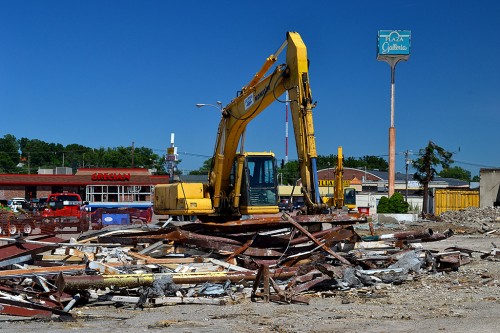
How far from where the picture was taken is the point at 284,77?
55.1 ft

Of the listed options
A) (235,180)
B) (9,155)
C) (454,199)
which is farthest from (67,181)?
(9,155)

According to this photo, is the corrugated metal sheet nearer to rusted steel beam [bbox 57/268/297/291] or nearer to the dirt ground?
the dirt ground

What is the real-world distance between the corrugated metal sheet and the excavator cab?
39147 mm

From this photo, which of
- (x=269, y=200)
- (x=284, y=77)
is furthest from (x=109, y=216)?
(x=284, y=77)

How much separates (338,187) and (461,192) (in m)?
22.0

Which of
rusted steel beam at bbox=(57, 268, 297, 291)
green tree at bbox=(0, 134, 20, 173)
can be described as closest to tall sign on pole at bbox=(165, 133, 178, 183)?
rusted steel beam at bbox=(57, 268, 297, 291)

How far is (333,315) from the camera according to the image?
1038 cm

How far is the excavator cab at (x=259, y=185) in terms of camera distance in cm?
2080

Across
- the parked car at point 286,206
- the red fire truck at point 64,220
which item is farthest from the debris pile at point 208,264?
the red fire truck at point 64,220

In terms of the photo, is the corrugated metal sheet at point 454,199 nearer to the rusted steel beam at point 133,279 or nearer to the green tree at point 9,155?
the rusted steel beam at point 133,279

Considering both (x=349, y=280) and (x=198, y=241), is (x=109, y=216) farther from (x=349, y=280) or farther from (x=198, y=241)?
(x=349, y=280)

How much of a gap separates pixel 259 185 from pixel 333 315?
35.8 ft

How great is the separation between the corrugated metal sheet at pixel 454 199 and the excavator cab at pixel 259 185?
128ft

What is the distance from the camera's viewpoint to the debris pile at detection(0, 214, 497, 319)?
1122 cm
